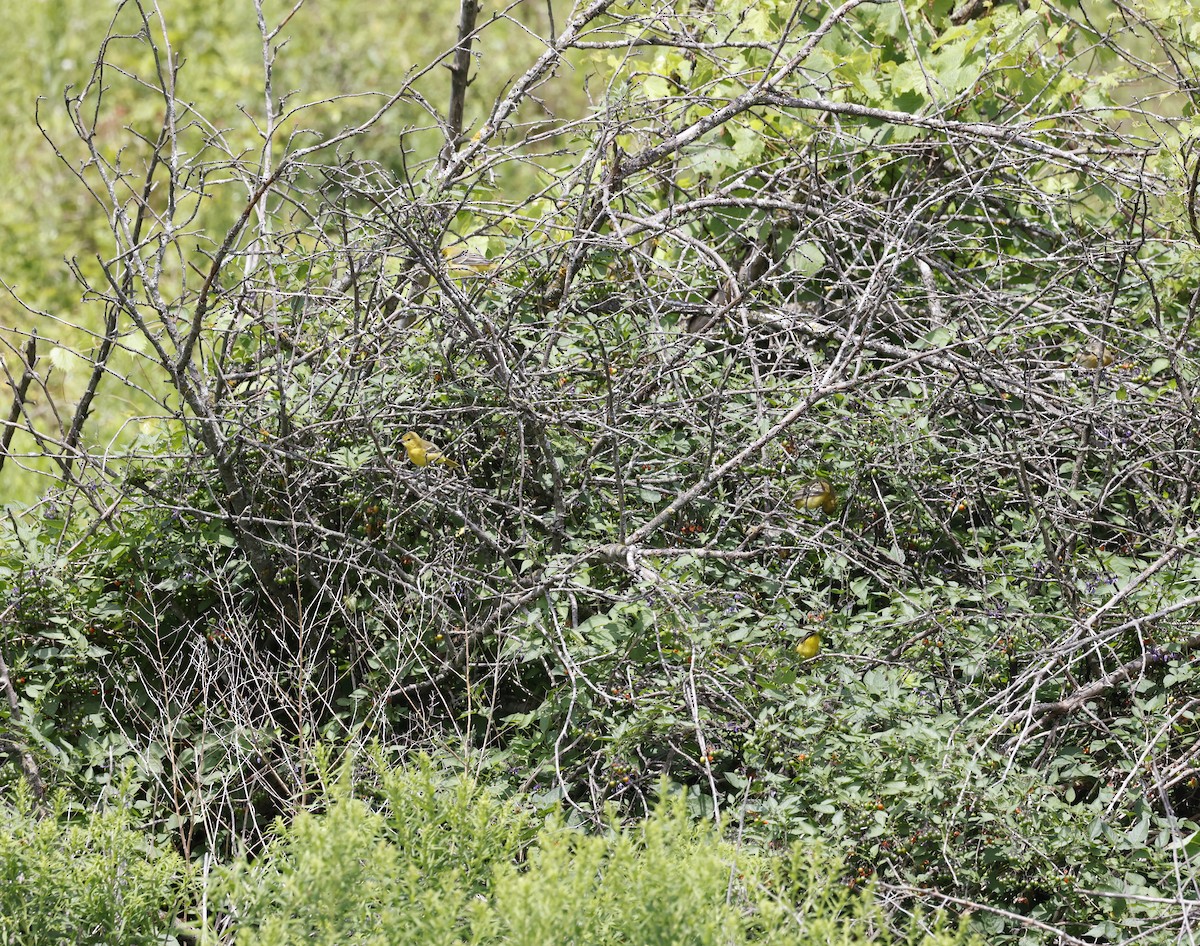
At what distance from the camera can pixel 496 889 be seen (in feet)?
6.48

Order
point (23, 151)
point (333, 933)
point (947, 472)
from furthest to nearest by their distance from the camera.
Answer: point (23, 151) → point (947, 472) → point (333, 933)

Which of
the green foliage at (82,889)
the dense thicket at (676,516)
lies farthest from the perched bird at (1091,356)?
the green foliage at (82,889)

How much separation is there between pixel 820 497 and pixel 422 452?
1.11 metres

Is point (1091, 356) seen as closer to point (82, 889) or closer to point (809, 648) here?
point (809, 648)

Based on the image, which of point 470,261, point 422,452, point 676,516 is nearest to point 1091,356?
point 676,516

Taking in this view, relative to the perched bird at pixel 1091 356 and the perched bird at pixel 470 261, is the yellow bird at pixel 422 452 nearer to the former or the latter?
the perched bird at pixel 470 261

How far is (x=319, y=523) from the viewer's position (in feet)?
11.1

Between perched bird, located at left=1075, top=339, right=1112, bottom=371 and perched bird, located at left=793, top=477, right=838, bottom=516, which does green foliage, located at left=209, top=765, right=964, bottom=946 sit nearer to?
perched bird, located at left=793, top=477, right=838, bottom=516

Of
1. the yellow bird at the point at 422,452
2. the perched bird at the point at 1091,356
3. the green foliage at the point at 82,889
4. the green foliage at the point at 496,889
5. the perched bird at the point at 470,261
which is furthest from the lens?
the perched bird at the point at 1091,356

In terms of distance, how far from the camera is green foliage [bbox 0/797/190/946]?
2238 millimetres

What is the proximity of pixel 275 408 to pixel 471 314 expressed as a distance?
2.06ft

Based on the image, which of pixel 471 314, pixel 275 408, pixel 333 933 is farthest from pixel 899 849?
pixel 275 408

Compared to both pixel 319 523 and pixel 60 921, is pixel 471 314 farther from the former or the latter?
pixel 60 921

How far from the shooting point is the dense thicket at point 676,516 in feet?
8.95
